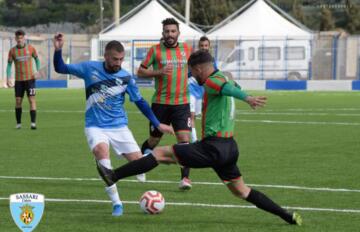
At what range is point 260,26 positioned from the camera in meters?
53.8

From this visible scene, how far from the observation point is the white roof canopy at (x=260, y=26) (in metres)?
53.3

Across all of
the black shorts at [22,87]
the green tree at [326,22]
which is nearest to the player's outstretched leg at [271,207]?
the black shorts at [22,87]

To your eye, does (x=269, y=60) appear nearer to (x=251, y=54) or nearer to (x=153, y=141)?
(x=251, y=54)

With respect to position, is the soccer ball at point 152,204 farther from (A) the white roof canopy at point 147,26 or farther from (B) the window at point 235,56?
(B) the window at point 235,56

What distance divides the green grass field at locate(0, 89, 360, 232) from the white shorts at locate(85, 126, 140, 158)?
684 mm

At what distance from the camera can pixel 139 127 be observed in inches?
881

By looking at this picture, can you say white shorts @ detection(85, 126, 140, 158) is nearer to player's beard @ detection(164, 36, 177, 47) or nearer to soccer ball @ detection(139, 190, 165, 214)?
soccer ball @ detection(139, 190, 165, 214)

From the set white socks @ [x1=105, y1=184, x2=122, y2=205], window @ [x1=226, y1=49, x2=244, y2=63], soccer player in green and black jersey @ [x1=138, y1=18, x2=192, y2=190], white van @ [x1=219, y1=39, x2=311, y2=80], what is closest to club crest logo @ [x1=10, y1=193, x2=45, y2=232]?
white socks @ [x1=105, y1=184, x2=122, y2=205]

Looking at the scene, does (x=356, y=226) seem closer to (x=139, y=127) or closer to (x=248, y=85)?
(x=139, y=127)

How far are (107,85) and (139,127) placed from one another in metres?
12.4

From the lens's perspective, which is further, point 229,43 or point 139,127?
point 229,43

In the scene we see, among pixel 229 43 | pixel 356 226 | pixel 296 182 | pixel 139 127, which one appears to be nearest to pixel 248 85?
pixel 229 43

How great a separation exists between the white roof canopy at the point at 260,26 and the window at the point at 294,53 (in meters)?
1.12

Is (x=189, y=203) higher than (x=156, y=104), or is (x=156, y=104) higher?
(x=156, y=104)
